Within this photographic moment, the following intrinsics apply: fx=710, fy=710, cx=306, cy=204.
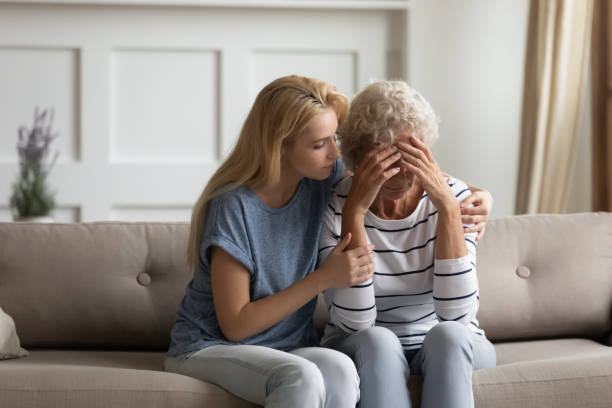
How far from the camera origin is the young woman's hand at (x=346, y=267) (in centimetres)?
140

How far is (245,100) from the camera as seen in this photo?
3221 millimetres

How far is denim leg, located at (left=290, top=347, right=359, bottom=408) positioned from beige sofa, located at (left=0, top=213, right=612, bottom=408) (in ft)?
1.41

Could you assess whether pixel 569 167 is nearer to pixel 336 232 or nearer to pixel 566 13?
pixel 566 13

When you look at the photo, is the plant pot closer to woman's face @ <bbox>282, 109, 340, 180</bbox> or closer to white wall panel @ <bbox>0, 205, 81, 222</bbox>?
white wall panel @ <bbox>0, 205, 81, 222</bbox>

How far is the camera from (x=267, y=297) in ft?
4.63

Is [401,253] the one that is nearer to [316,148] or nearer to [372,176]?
[372,176]

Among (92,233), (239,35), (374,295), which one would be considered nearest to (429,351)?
(374,295)

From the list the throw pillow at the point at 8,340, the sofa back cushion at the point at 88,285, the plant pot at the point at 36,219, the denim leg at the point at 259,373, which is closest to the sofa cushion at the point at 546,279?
the denim leg at the point at 259,373

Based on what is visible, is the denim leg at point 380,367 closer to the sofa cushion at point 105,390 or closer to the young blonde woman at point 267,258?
the young blonde woman at point 267,258

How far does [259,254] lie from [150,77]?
194cm

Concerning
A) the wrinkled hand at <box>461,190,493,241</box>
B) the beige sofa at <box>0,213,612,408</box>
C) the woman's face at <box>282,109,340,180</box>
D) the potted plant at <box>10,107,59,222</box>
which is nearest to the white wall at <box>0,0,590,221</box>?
the potted plant at <box>10,107,59,222</box>

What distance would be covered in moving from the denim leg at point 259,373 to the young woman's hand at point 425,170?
17.1 inches

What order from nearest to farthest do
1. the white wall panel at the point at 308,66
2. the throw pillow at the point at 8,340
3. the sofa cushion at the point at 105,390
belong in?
the sofa cushion at the point at 105,390 → the throw pillow at the point at 8,340 → the white wall panel at the point at 308,66

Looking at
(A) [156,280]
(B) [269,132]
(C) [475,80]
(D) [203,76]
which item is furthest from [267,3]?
(B) [269,132]
